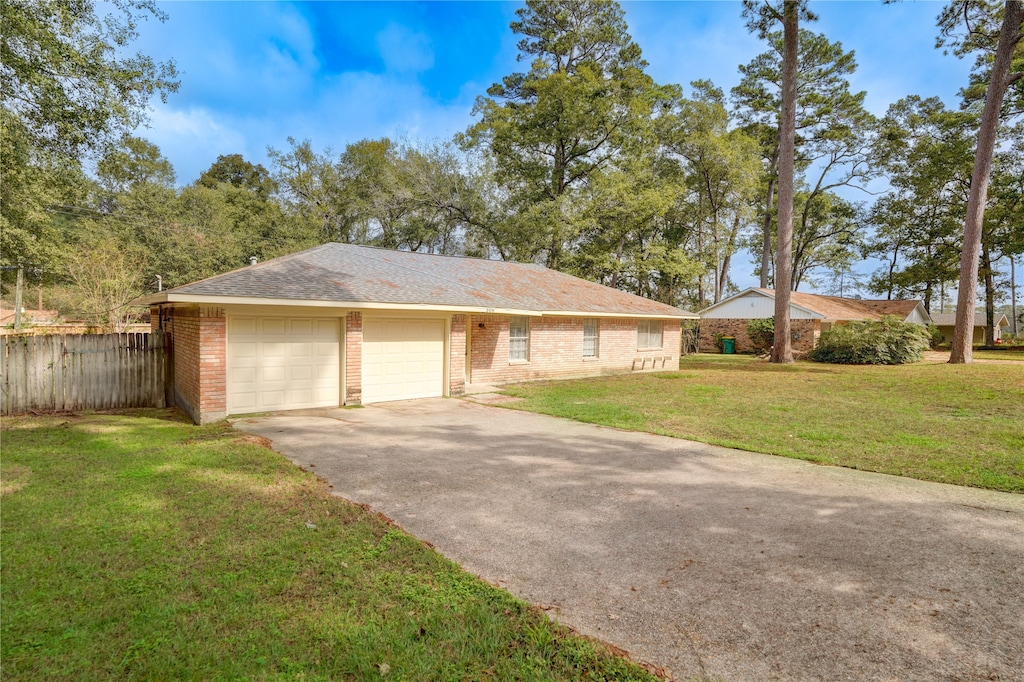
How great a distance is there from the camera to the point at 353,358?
35.1ft

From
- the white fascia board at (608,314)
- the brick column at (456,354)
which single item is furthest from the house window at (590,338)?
the brick column at (456,354)

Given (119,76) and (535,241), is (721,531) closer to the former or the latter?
(119,76)

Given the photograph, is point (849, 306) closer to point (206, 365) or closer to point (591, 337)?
point (591, 337)

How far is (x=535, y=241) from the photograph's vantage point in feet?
94.0

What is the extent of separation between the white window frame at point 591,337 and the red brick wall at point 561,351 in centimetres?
8

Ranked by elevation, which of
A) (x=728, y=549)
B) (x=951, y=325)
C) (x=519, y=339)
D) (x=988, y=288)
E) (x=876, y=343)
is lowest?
(x=728, y=549)

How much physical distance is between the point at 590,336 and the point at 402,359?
307 inches

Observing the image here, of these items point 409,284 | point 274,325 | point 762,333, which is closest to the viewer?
point 274,325

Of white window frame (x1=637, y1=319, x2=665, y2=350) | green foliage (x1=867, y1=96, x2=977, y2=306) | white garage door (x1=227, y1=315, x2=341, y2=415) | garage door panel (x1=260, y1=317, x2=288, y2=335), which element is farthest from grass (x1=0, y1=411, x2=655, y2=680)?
green foliage (x1=867, y1=96, x2=977, y2=306)

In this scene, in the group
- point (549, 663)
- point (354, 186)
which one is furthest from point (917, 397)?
point (354, 186)

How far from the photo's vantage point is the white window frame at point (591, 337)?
674 inches

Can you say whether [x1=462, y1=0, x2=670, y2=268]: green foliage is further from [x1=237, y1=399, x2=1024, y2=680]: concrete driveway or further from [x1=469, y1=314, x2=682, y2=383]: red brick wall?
[x1=237, y1=399, x2=1024, y2=680]: concrete driveway

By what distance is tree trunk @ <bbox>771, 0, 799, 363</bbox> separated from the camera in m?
19.6

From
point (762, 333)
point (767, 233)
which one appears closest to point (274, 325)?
point (762, 333)
